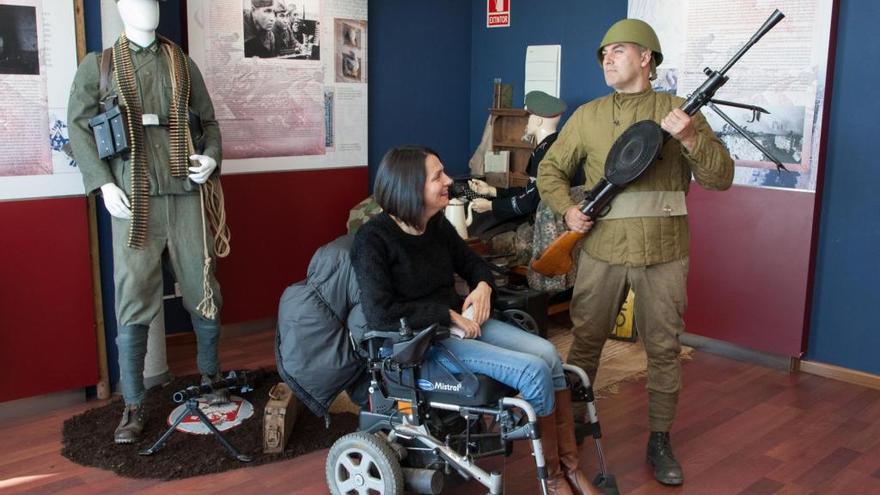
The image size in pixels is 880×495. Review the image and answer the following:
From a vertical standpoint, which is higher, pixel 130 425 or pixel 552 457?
pixel 552 457

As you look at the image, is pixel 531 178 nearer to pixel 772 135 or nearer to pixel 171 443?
pixel 772 135

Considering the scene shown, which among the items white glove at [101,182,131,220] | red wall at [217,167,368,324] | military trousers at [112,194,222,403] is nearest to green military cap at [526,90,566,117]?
red wall at [217,167,368,324]

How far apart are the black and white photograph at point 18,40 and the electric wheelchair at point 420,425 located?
1801mm

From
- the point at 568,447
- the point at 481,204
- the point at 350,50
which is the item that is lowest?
the point at 568,447

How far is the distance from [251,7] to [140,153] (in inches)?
56.2

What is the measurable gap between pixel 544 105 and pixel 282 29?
4.71ft

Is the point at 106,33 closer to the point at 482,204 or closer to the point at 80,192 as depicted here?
the point at 80,192

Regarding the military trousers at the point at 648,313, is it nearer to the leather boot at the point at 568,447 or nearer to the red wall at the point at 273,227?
the leather boot at the point at 568,447

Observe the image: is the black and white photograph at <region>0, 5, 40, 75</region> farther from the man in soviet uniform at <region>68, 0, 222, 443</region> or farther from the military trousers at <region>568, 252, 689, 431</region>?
the military trousers at <region>568, 252, 689, 431</region>

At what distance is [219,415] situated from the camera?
11.4ft

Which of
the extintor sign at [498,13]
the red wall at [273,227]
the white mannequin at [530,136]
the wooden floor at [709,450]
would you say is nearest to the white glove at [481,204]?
the white mannequin at [530,136]

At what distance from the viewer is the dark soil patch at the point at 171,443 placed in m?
3.04

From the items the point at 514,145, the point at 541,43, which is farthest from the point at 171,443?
the point at 541,43

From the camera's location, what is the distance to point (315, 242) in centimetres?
481
